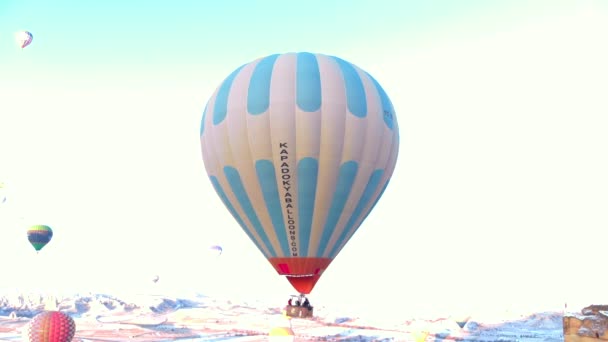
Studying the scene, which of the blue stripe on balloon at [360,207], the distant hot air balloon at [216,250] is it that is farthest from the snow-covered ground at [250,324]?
the blue stripe on balloon at [360,207]

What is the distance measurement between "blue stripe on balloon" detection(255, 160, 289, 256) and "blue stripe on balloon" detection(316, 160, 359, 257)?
5.27 feet

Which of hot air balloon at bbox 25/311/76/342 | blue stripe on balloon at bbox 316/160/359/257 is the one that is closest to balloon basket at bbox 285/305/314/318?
blue stripe on balloon at bbox 316/160/359/257

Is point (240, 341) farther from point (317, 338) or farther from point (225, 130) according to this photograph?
point (225, 130)

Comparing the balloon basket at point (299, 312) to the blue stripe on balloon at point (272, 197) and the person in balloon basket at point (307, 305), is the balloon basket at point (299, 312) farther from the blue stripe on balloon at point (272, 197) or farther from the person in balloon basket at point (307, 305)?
the blue stripe on balloon at point (272, 197)

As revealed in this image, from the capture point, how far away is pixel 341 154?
23125mm

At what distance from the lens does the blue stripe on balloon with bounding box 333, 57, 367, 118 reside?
2344 cm

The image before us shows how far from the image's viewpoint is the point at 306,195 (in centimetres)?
2314

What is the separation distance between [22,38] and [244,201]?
1340 inches

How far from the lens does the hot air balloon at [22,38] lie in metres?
47.5

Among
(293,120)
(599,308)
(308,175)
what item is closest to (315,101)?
(293,120)

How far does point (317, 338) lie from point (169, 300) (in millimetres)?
87808

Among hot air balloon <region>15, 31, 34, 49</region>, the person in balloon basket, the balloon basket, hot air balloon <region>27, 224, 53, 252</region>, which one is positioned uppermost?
hot air balloon <region>15, 31, 34, 49</region>

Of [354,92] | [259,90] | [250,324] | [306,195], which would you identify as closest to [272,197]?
[306,195]

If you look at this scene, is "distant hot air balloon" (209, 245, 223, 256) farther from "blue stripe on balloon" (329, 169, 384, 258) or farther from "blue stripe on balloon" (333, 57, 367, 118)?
"blue stripe on balloon" (333, 57, 367, 118)
